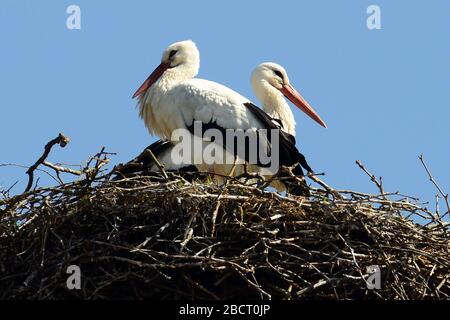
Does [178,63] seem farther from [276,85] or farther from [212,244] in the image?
[212,244]

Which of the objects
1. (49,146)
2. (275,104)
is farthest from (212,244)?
(275,104)

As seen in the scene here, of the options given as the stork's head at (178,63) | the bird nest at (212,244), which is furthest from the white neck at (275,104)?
the bird nest at (212,244)

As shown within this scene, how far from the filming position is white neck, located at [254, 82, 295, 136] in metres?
8.47

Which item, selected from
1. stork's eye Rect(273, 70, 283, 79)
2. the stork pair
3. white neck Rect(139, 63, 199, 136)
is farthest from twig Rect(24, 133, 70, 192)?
stork's eye Rect(273, 70, 283, 79)

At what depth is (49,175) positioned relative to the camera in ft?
21.4

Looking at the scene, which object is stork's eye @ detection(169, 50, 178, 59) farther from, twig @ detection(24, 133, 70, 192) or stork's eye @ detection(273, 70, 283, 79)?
twig @ detection(24, 133, 70, 192)

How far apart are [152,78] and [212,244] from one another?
9.02 ft

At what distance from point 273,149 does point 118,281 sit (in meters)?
2.13

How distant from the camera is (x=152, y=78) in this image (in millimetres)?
8656

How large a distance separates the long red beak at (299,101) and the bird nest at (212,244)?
2.46 meters
